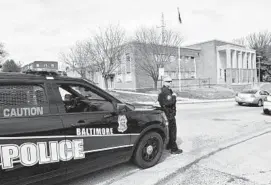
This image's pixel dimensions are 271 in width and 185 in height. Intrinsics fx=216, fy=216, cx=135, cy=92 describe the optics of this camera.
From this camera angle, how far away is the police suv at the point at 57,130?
2.59 metres

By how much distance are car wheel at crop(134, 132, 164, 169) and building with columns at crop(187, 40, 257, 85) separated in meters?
38.4

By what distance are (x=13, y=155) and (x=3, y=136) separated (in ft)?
0.87

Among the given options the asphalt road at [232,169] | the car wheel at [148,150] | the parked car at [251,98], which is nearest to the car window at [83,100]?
the car wheel at [148,150]

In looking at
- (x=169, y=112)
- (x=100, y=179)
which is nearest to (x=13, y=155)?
(x=100, y=179)

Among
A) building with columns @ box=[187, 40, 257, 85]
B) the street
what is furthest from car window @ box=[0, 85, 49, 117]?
building with columns @ box=[187, 40, 257, 85]

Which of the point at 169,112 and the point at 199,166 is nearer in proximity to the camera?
the point at 199,166

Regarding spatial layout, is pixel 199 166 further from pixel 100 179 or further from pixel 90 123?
pixel 90 123

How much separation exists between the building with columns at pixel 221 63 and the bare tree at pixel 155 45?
17135 mm

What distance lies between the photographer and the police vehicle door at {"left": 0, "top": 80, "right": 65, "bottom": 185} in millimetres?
2520

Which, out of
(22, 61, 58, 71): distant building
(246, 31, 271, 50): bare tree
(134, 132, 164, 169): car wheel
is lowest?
(134, 132, 164, 169): car wheel

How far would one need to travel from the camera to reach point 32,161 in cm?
270

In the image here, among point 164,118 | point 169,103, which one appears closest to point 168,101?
point 169,103

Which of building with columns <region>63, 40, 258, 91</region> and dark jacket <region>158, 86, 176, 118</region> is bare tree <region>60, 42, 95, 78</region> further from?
dark jacket <region>158, 86, 176, 118</region>

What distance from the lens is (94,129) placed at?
10.7 feet
